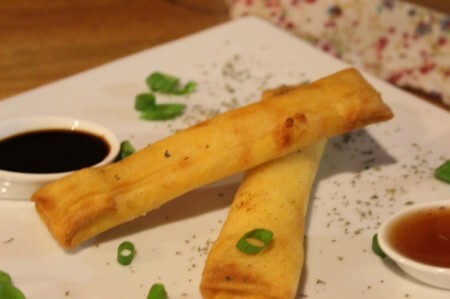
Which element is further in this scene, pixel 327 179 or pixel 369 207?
pixel 327 179

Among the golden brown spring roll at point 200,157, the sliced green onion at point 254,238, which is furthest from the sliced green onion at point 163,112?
the sliced green onion at point 254,238

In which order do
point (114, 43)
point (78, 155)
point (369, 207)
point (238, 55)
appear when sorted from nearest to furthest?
point (369, 207), point (78, 155), point (238, 55), point (114, 43)

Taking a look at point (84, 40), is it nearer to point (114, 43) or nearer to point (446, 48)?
point (114, 43)

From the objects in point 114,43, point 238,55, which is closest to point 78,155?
point 238,55

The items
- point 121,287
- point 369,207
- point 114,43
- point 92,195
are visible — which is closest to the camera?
point 121,287

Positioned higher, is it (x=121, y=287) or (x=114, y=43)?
(x=121, y=287)

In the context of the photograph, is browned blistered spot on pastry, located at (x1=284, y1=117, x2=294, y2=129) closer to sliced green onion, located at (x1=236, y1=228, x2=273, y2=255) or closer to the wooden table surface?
sliced green onion, located at (x1=236, y1=228, x2=273, y2=255)

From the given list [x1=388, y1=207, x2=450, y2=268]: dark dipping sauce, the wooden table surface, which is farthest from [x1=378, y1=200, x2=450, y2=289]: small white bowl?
the wooden table surface

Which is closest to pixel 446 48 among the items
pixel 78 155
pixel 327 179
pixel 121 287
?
pixel 327 179

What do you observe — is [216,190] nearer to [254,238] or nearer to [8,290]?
[254,238]
